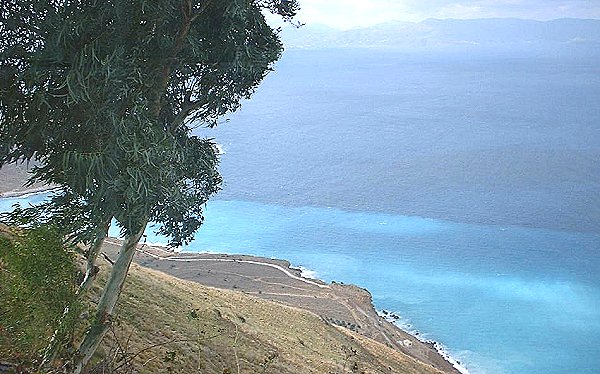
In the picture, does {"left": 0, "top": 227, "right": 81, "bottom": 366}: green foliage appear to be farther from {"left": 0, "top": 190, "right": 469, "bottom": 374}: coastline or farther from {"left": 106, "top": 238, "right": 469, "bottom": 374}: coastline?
{"left": 0, "top": 190, "right": 469, "bottom": 374}: coastline

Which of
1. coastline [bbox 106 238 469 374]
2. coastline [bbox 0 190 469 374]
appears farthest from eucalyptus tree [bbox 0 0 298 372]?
coastline [bbox 0 190 469 374]

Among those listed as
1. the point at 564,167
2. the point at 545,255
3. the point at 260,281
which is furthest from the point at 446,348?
the point at 564,167

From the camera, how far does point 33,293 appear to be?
5945 mm

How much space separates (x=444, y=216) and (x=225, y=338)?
6244 cm

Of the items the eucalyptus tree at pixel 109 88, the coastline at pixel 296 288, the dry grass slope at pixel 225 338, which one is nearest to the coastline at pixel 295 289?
the coastline at pixel 296 288

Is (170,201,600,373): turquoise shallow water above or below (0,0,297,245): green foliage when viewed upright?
above

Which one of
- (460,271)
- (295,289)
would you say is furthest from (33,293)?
(460,271)

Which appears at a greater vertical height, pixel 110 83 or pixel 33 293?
pixel 110 83

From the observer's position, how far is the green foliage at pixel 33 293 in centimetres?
575

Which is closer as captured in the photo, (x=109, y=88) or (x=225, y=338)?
(x=109, y=88)

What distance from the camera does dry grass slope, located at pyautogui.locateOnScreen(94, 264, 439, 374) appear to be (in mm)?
12219

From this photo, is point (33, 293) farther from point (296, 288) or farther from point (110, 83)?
point (296, 288)

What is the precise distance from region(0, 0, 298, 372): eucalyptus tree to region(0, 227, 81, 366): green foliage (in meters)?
1.31

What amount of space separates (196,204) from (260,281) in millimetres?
38783
